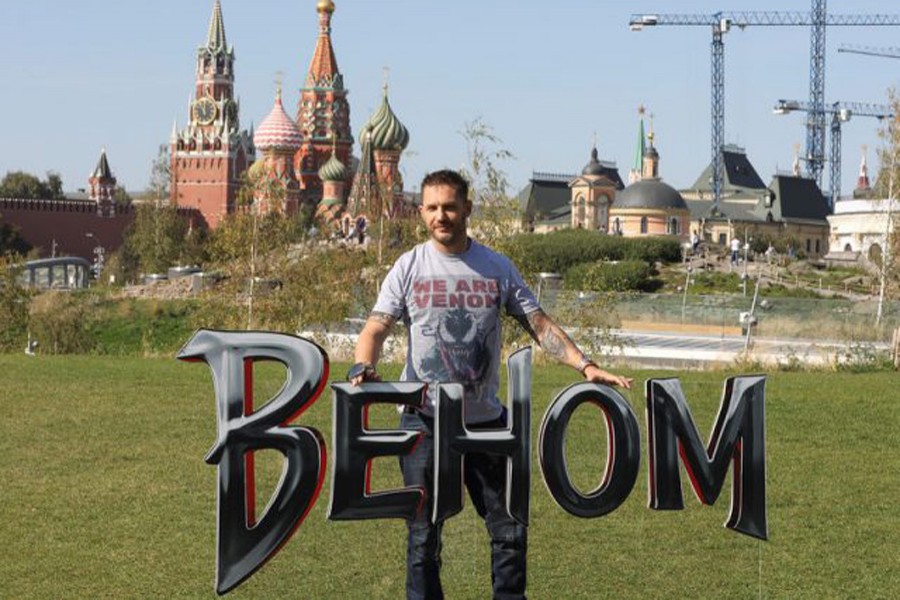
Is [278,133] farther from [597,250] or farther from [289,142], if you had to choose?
[597,250]

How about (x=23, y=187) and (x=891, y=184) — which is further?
(x=23, y=187)

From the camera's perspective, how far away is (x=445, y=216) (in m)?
5.07

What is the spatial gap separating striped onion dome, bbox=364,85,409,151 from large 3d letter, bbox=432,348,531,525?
8260 cm

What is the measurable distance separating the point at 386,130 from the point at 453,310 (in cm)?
8467

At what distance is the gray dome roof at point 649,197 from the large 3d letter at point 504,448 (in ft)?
277

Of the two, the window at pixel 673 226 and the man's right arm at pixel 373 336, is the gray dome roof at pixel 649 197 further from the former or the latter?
the man's right arm at pixel 373 336

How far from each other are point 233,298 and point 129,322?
16.3m

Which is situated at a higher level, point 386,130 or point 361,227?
point 386,130

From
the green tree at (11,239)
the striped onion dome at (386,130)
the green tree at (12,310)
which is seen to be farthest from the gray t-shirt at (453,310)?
the striped onion dome at (386,130)

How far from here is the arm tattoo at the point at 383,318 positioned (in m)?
5.20

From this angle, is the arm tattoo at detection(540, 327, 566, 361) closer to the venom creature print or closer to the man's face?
the venom creature print

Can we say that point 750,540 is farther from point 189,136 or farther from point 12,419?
point 189,136

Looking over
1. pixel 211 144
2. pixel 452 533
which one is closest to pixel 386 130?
Answer: pixel 211 144

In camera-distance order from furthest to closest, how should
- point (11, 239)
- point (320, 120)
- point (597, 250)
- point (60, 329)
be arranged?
point (320, 120), point (11, 239), point (597, 250), point (60, 329)
